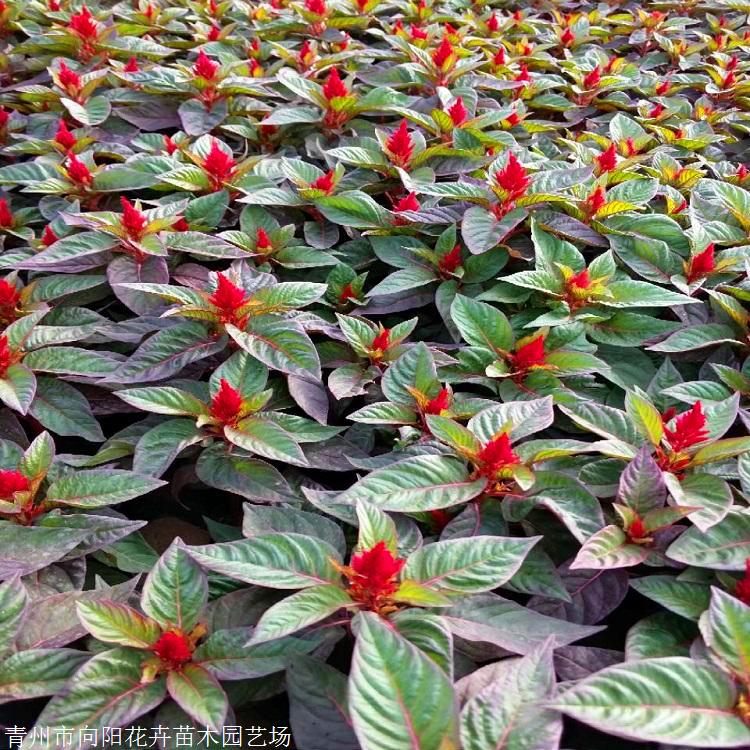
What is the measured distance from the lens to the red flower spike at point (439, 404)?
4.66 feet

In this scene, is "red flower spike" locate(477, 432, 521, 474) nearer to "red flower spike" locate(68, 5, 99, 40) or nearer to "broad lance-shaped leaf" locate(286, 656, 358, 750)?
"broad lance-shaped leaf" locate(286, 656, 358, 750)

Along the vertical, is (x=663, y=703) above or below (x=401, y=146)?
below

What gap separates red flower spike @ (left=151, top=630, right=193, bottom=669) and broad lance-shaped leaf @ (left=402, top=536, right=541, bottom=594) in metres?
0.36

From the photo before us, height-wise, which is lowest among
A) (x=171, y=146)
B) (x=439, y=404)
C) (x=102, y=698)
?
(x=102, y=698)

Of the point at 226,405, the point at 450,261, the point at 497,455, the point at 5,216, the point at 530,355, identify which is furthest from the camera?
the point at 5,216

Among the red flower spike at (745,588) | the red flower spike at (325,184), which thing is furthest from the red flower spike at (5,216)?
the red flower spike at (745,588)

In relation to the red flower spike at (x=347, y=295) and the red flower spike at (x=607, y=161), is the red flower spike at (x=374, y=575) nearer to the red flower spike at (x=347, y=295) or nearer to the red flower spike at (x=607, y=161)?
the red flower spike at (x=347, y=295)

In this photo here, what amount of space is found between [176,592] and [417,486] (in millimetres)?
452

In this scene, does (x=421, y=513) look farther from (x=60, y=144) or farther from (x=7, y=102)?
(x=7, y=102)

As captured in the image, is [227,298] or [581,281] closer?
[227,298]

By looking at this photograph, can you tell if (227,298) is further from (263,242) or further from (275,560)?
(275,560)

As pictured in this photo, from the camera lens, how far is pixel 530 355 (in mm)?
1521

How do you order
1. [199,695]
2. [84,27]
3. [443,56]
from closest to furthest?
[199,695] → [443,56] → [84,27]

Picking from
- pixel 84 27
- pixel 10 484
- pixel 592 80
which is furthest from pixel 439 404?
pixel 84 27
